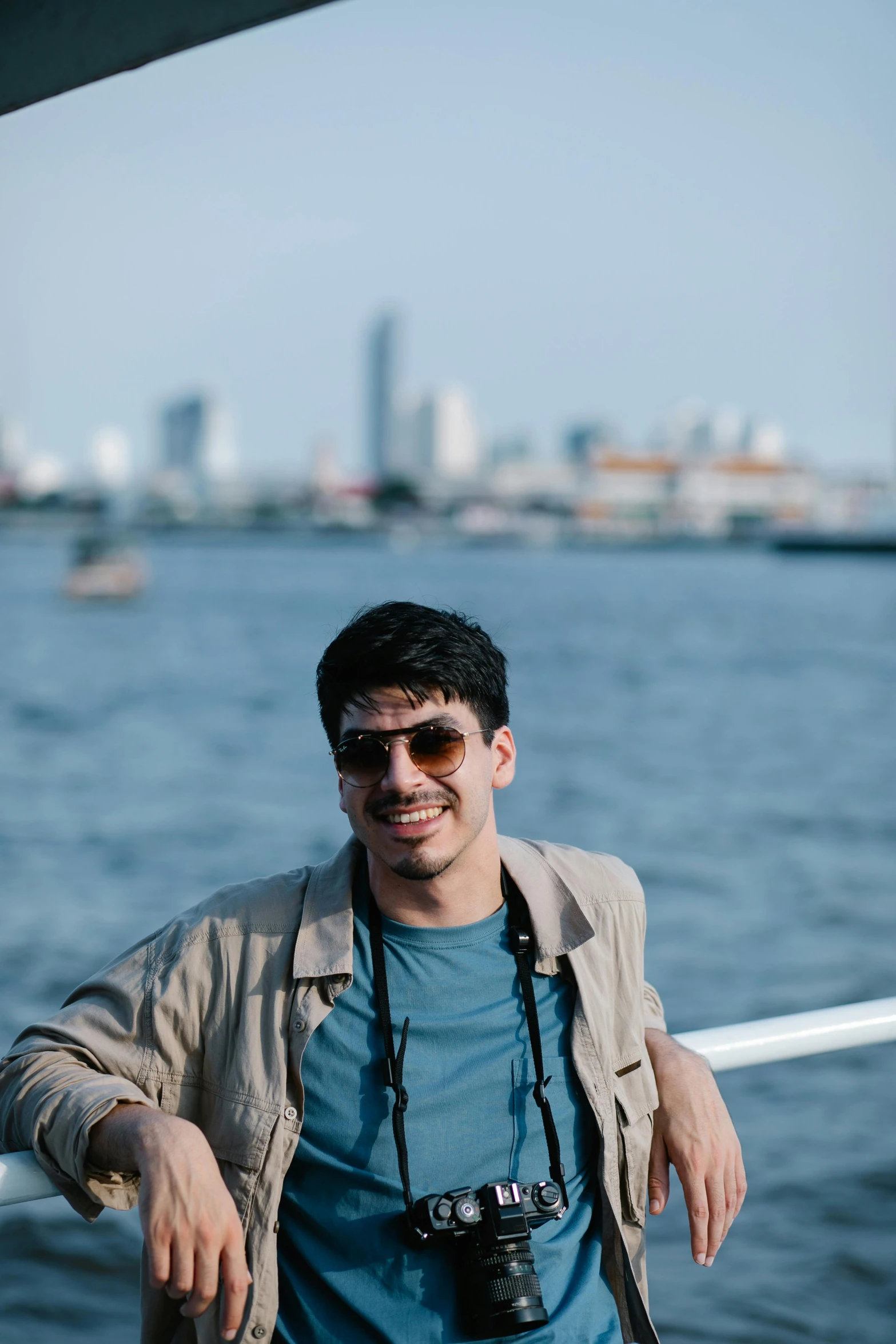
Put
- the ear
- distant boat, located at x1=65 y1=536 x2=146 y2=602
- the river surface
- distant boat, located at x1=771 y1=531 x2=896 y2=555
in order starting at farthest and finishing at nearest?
distant boat, located at x1=771 y1=531 x2=896 y2=555 → distant boat, located at x1=65 y1=536 x2=146 y2=602 → the river surface → the ear

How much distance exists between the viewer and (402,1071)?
1.80 m

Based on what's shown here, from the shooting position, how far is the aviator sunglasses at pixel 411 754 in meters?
1.94

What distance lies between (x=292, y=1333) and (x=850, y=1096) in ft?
19.2

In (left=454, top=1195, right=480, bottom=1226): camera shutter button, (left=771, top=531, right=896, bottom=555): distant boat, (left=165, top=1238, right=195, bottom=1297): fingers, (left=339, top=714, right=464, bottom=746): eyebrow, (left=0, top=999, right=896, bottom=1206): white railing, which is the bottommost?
(left=771, top=531, right=896, bottom=555): distant boat

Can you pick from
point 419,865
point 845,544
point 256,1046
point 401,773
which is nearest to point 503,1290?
point 256,1046

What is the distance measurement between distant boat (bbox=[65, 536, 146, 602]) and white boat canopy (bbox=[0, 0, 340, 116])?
55.7 meters

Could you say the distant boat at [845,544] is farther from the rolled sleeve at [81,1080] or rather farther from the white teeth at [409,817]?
the rolled sleeve at [81,1080]

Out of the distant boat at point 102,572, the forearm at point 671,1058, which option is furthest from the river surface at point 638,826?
the distant boat at point 102,572

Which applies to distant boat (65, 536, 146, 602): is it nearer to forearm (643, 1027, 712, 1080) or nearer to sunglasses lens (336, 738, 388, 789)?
sunglasses lens (336, 738, 388, 789)

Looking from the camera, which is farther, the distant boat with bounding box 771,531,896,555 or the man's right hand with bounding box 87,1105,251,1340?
the distant boat with bounding box 771,531,896,555

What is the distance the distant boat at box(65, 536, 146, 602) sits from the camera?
184ft

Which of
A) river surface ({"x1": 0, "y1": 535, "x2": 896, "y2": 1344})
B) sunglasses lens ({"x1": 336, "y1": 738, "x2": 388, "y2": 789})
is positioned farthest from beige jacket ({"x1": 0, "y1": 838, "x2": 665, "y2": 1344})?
river surface ({"x1": 0, "y1": 535, "x2": 896, "y2": 1344})

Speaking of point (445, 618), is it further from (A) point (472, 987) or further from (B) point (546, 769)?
(B) point (546, 769)

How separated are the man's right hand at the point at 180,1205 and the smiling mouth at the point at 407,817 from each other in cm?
47
